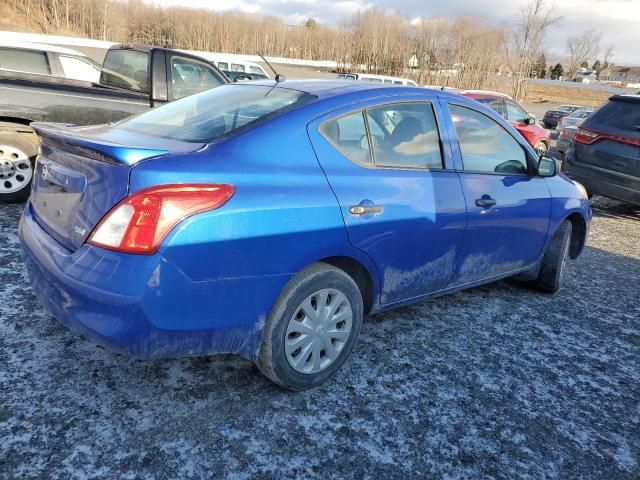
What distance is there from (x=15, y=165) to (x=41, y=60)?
1.55 metres

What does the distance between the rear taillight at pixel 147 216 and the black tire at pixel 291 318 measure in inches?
23.9

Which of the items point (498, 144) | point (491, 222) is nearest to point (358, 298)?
point (491, 222)

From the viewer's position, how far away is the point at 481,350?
3328mm

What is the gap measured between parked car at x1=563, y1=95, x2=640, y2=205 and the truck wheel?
6977mm

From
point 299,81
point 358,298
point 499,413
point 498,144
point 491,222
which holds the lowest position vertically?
point 499,413

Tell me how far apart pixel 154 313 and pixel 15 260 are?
245cm

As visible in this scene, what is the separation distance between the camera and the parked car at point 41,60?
5.87 meters

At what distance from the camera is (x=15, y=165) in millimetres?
5199

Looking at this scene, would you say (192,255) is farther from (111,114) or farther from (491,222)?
(111,114)

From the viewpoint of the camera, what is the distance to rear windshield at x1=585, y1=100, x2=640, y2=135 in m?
6.86

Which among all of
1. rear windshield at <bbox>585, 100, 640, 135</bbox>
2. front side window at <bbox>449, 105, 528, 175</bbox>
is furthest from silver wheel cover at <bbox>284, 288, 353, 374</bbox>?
rear windshield at <bbox>585, 100, 640, 135</bbox>

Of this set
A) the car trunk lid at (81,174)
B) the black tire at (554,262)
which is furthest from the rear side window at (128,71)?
the black tire at (554,262)

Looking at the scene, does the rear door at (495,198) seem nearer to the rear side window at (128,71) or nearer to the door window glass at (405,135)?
the door window glass at (405,135)

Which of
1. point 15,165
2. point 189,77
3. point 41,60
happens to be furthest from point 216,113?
point 41,60
